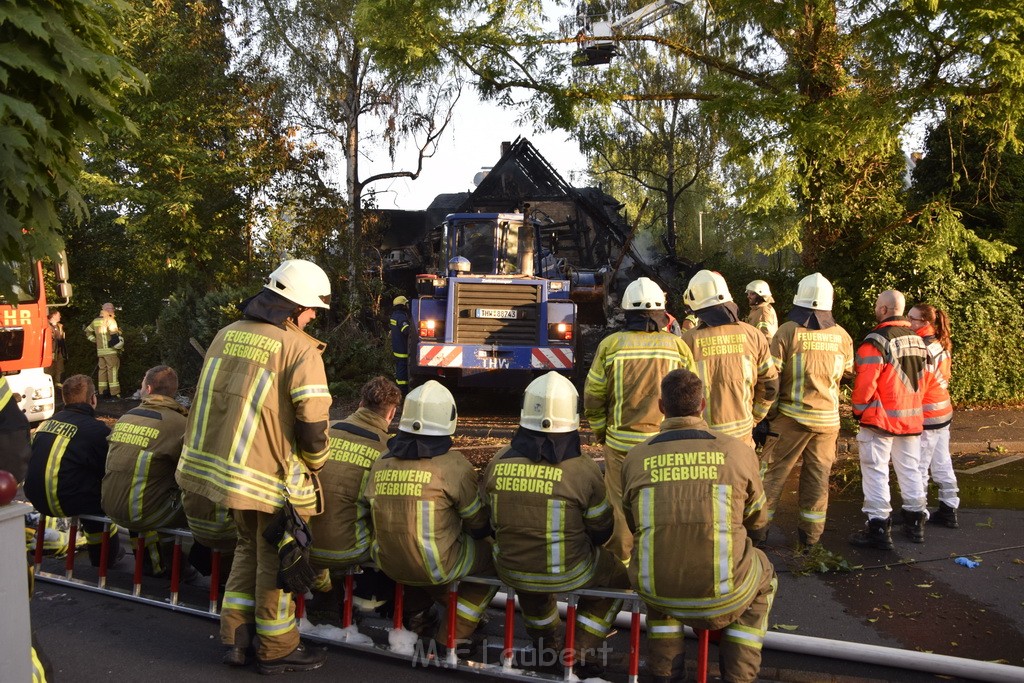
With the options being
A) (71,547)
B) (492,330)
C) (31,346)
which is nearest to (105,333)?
(31,346)

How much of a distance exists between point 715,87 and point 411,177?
11371 millimetres

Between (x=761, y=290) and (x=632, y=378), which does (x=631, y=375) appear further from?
(x=761, y=290)

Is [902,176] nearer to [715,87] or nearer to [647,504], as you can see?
[715,87]

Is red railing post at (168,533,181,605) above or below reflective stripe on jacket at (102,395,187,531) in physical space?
below

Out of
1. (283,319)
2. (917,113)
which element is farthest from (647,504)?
(917,113)

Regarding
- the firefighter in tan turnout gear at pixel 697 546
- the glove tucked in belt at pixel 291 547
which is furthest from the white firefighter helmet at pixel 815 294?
the glove tucked in belt at pixel 291 547

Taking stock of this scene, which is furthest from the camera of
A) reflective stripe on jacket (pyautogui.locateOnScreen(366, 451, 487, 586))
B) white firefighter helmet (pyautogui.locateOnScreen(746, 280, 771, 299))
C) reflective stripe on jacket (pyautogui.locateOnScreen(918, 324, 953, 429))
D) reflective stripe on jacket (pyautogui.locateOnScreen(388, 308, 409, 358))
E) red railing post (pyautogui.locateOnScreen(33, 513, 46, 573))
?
reflective stripe on jacket (pyautogui.locateOnScreen(388, 308, 409, 358))

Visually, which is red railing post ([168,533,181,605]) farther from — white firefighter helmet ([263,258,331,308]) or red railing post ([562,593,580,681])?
red railing post ([562,593,580,681])

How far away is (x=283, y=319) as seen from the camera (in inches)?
165

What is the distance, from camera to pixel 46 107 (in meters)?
3.17

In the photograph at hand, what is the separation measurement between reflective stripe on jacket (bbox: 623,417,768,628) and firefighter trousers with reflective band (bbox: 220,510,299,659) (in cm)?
171

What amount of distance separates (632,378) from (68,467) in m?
3.47

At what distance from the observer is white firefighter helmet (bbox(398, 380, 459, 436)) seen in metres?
4.15

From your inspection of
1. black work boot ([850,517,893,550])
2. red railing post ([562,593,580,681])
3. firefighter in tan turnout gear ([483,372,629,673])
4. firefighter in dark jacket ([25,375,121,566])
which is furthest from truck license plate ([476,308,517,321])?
red railing post ([562,593,580,681])
